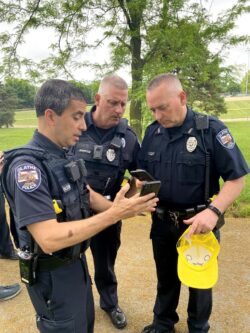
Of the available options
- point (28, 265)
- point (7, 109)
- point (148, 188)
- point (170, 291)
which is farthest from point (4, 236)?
point (7, 109)

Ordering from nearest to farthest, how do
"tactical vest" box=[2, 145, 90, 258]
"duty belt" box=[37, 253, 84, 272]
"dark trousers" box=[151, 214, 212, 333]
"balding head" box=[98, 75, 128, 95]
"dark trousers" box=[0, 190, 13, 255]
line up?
"tactical vest" box=[2, 145, 90, 258] → "duty belt" box=[37, 253, 84, 272] → "dark trousers" box=[151, 214, 212, 333] → "balding head" box=[98, 75, 128, 95] → "dark trousers" box=[0, 190, 13, 255]

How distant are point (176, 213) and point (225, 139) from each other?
67cm

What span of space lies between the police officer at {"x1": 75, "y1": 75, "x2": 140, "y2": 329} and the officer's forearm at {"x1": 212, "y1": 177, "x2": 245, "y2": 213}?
85 cm

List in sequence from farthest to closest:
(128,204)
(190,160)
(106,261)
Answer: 1. (106,261)
2. (190,160)
3. (128,204)

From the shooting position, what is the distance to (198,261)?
2.37 metres

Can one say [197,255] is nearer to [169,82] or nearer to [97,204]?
[97,204]

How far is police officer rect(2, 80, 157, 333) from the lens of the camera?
1.59 meters

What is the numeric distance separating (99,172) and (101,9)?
456 centimetres

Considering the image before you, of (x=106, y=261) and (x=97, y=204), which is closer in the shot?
(x=97, y=204)

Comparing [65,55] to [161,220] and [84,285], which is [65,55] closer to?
[161,220]

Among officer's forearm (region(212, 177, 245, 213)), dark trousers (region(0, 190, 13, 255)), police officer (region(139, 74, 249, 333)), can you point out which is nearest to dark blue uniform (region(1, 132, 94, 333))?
police officer (region(139, 74, 249, 333))

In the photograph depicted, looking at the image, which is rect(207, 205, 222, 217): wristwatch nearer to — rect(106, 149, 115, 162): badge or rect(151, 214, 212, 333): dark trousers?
rect(151, 214, 212, 333): dark trousers

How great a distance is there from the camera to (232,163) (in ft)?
7.89

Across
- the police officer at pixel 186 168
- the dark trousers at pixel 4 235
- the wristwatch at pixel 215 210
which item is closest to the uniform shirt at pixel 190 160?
the police officer at pixel 186 168
